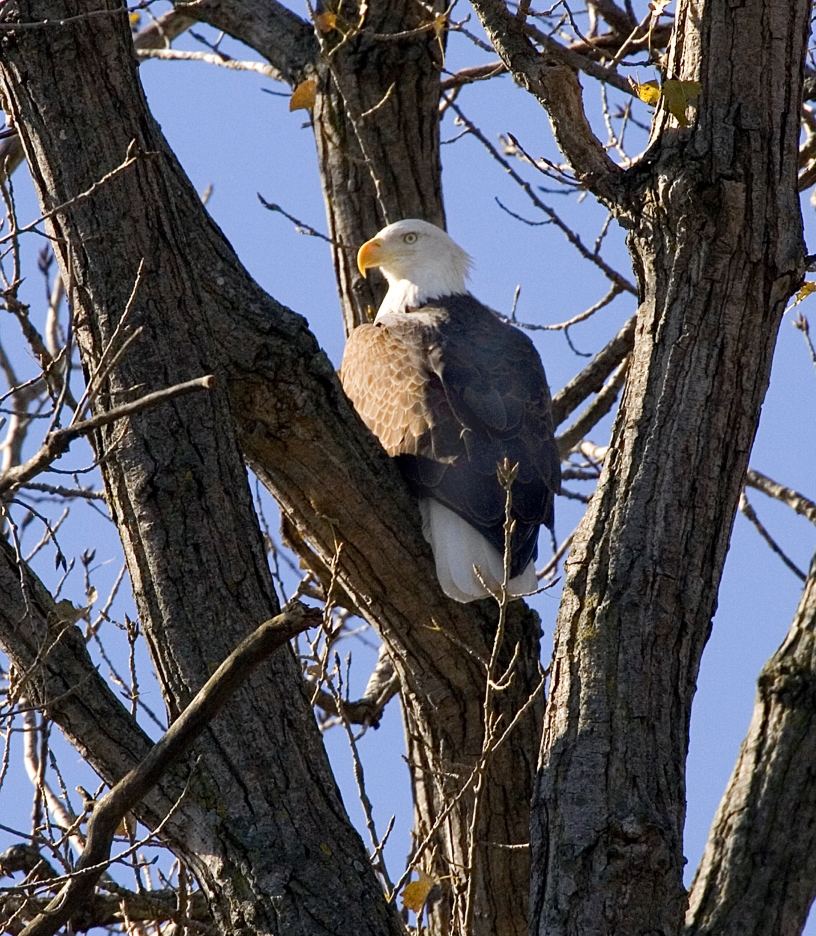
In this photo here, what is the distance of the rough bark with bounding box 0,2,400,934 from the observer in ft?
11.4

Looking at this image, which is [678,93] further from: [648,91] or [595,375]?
[595,375]

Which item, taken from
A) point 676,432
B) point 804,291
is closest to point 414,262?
point 804,291

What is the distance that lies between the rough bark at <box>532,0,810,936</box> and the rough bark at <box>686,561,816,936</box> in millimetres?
A: 323

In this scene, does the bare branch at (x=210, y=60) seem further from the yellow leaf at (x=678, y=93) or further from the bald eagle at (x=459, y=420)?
the yellow leaf at (x=678, y=93)

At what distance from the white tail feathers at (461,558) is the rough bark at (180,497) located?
34.5 inches

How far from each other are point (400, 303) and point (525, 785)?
9.06ft

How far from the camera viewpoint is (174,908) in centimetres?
407

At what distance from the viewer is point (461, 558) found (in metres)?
4.53

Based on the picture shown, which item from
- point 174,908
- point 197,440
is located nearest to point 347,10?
point 197,440

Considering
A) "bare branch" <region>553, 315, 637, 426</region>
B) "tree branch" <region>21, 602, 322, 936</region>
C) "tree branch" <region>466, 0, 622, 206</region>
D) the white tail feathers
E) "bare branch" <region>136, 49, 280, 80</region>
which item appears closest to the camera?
"tree branch" <region>21, 602, 322, 936</region>

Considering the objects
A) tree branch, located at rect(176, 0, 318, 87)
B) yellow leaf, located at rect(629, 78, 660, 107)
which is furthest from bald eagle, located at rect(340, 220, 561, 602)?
yellow leaf, located at rect(629, 78, 660, 107)

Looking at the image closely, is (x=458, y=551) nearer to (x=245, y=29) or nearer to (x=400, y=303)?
(x=400, y=303)

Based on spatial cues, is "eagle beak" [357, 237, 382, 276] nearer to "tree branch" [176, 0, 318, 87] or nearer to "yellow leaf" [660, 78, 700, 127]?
"tree branch" [176, 0, 318, 87]

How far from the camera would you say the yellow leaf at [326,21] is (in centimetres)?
562
